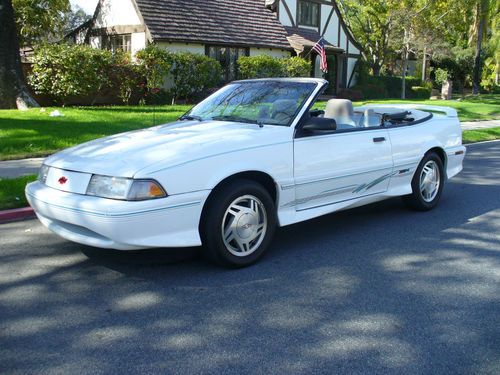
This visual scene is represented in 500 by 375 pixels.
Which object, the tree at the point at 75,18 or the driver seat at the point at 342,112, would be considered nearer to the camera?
the driver seat at the point at 342,112

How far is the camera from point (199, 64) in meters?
21.2

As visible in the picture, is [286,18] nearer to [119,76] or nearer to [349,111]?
[119,76]

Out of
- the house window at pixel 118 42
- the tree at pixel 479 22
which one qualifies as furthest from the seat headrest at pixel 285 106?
the tree at pixel 479 22

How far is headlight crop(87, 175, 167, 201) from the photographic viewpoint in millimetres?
4195

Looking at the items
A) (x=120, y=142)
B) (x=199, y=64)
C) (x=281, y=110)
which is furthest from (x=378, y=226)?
(x=199, y=64)

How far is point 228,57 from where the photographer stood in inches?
987

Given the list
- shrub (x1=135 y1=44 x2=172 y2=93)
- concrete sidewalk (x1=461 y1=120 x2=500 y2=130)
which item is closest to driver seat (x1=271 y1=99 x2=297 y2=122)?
concrete sidewalk (x1=461 y1=120 x2=500 y2=130)

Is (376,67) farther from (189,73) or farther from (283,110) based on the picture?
(283,110)

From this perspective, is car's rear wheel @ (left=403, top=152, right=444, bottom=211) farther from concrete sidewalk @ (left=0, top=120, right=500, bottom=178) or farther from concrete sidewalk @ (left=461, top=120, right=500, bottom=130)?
concrete sidewalk @ (left=461, top=120, right=500, bottom=130)

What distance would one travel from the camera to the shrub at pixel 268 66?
930 inches

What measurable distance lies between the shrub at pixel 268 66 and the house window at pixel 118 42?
467cm

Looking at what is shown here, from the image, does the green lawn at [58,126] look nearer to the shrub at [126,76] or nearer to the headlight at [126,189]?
the shrub at [126,76]

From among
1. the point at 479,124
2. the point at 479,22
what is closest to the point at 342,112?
the point at 479,124

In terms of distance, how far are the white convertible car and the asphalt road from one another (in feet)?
1.25
